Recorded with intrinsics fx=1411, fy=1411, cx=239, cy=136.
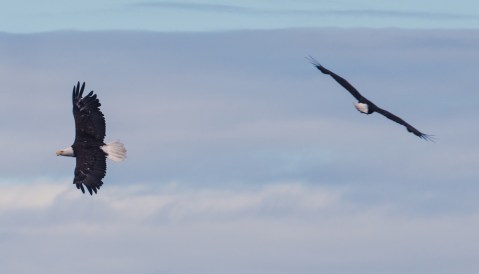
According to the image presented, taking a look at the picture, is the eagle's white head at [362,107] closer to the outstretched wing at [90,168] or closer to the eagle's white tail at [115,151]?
the eagle's white tail at [115,151]

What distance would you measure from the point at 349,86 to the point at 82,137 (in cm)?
1166

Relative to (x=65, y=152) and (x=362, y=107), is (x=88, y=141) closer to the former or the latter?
(x=65, y=152)

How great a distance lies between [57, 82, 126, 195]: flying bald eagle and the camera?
59.8 meters

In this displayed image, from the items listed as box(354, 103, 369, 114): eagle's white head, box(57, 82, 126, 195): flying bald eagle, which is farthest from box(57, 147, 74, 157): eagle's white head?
box(354, 103, 369, 114): eagle's white head

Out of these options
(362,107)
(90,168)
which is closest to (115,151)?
(90,168)

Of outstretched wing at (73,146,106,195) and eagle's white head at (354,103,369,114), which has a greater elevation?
eagle's white head at (354,103,369,114)

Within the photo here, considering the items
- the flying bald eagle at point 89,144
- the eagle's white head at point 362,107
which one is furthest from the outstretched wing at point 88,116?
the eagle's white head at point 362,107

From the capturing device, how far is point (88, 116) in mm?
59906

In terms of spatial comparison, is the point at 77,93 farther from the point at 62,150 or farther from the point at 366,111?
the point at 366,111

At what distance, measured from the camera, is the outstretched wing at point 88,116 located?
59.8 metres

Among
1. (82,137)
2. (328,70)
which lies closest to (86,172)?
(82,137)

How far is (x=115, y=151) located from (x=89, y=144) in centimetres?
168

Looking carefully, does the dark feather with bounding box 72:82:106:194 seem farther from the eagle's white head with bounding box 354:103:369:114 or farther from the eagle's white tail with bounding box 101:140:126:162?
the eagle's white head with bounding box 354:103:369:114

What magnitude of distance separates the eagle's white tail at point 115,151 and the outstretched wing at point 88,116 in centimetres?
82
